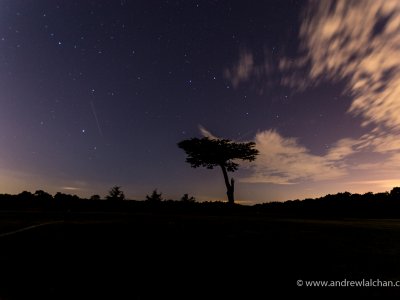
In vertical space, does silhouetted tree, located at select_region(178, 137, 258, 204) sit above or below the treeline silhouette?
above

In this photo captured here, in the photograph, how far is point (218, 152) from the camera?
32.5 metres

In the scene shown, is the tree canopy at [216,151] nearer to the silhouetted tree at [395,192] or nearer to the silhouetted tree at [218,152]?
the silhouetted tree at [218,152]

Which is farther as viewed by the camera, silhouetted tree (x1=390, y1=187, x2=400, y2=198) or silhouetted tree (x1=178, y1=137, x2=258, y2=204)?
silhouetted tree (x1=178, y1=137, x2=258, y2=204)

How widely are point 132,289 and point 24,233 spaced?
550cm

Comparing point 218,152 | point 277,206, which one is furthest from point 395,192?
point 218,152

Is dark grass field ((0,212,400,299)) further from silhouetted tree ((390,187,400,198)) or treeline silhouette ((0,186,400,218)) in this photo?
silhouetted tree ((390,187,400,198))

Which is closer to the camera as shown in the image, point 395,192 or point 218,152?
point 395,192

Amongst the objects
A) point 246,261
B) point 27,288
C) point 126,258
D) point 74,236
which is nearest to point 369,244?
point 246,261

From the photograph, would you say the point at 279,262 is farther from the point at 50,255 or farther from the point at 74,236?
the point at 74,236

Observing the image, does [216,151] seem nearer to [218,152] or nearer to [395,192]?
[218,152]

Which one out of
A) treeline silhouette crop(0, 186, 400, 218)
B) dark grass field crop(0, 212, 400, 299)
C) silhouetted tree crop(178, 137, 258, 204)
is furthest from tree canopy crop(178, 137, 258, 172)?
dark grass field crop(0, 212, 400, 299)

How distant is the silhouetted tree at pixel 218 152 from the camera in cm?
3244

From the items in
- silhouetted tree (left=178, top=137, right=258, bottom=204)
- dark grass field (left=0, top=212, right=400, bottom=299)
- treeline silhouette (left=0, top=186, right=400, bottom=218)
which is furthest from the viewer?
silhouetted tree (left=178, top=137, right=258, bottom=204)

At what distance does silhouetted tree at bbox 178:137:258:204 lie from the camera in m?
32.4
